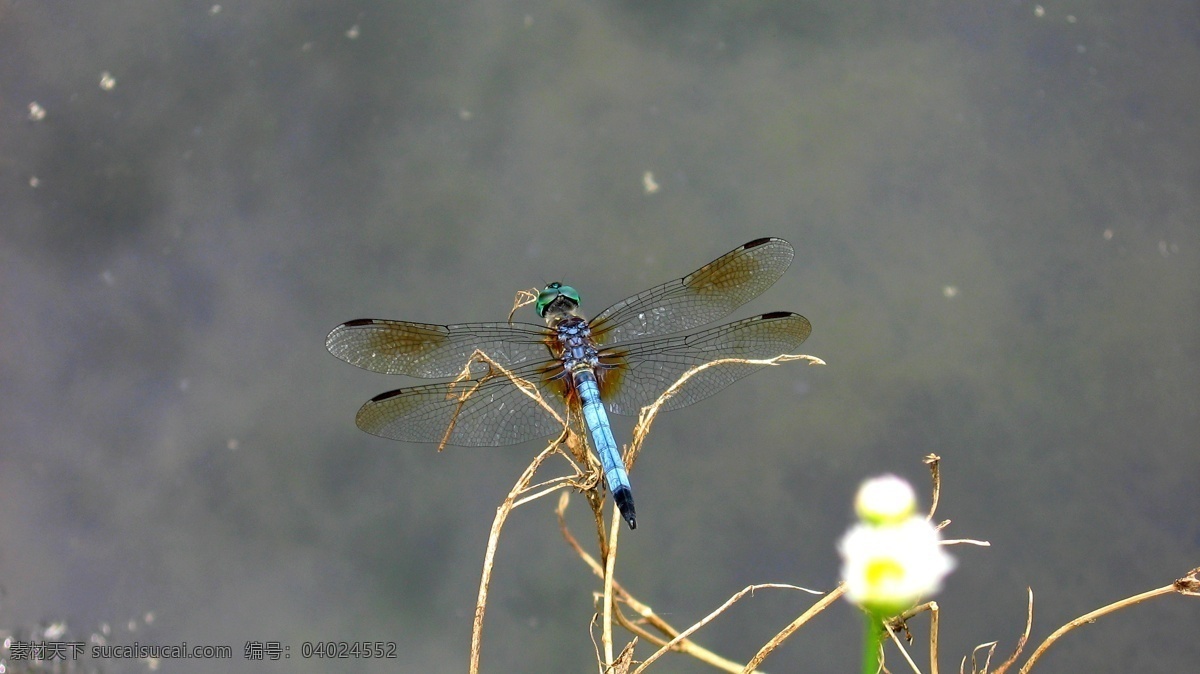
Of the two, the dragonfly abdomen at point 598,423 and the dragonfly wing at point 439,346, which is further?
the dragonfly wing at point 439,346

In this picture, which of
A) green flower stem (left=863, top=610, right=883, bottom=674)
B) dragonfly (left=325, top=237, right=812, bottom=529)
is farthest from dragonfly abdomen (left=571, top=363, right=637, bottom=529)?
green flower stem (left=863, top=610, right=883, bottom=674)

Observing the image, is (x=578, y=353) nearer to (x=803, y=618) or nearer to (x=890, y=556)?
(x=803, y=618)

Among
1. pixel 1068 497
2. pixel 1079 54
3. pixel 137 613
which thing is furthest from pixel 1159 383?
pixel 137 613

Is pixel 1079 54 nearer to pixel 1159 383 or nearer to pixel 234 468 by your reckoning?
pixel 1159 383

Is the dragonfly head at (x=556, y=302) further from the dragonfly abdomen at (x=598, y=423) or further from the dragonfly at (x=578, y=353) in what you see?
the dragonfly abdomen at (x=598, y=423)

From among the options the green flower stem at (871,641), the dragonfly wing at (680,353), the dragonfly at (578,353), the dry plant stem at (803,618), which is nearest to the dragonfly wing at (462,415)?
the dragonfly at (578,353)

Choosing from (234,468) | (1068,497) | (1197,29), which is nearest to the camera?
(1068,497)

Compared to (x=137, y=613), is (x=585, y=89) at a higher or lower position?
higher
